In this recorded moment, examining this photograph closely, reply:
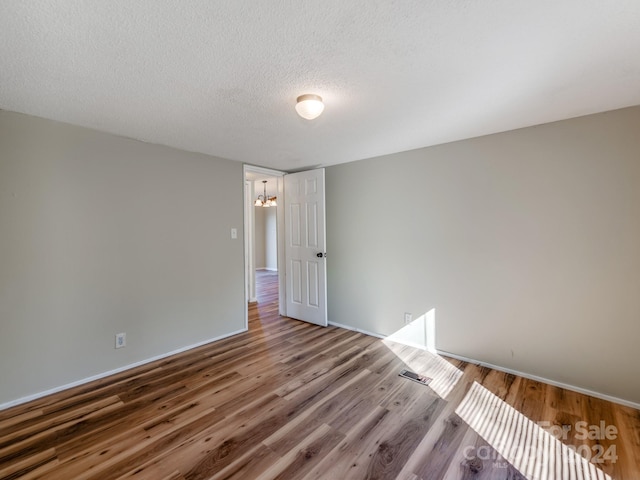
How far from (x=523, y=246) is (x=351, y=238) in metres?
1.81

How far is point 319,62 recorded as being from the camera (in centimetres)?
152

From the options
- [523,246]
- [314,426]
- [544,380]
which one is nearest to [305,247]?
[314,426]

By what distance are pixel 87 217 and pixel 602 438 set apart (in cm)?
403

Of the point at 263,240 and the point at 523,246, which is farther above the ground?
the point at 263,240

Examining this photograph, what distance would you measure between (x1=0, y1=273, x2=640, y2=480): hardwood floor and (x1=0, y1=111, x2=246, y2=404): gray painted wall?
0.34 metres

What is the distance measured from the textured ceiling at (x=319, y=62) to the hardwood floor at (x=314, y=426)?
2167 millimetres

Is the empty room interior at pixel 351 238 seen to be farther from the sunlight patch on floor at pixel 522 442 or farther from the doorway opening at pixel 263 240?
the doorway opening at pixel 263 240

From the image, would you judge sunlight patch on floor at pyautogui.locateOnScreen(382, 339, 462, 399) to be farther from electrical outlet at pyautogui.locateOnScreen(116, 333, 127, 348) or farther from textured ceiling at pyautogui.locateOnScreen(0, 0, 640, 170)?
electrical outlet at pyautogui.locateOnScreen(116, 333, 127, 348)

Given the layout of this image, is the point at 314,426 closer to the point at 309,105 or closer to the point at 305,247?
the point at 309,105

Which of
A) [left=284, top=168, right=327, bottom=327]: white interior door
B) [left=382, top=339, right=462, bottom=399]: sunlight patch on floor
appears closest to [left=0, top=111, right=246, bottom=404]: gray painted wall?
[left=284, top=168, right=327, bottom=327]: white interior door

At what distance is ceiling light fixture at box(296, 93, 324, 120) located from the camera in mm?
1802

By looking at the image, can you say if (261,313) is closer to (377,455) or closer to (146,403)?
(146,403)

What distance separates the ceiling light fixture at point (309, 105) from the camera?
1802mm

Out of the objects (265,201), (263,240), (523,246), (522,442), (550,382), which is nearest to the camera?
(522,442)
